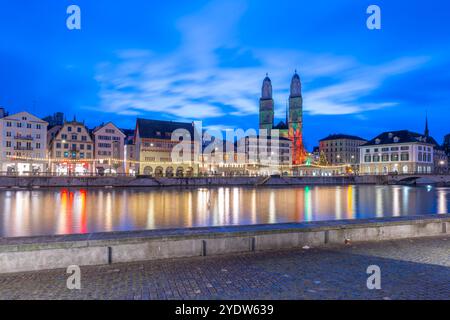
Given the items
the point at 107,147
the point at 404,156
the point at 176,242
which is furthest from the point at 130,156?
the point at 176,242

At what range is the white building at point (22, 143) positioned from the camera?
271ft

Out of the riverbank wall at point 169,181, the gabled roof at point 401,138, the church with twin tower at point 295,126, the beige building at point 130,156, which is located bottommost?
the riverbank wall at point 169,181

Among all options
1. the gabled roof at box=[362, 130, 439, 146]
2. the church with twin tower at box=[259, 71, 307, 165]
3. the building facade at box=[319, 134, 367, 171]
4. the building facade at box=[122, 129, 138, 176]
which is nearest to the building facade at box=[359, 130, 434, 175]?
the gabled roof at box=[362, 130, 439, 146]

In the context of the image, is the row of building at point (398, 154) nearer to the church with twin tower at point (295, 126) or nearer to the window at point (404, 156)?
the window at point (404, 156)

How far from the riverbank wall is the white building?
42.9 ft

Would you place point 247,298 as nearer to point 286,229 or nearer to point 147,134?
point 286,229

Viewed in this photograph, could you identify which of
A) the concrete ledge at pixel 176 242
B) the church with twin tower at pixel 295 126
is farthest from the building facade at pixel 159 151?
the concrete ledge at pixel 176 242

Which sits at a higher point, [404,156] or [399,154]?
[399,154]

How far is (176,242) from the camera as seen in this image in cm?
967

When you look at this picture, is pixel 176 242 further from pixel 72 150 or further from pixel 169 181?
pixel 72 150

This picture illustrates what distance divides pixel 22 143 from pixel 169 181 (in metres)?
35.4

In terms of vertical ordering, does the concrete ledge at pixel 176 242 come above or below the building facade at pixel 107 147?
below

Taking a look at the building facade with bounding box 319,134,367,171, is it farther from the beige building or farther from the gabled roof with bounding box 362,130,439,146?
the beige building

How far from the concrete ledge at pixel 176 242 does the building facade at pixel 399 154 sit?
11354 centimetres
